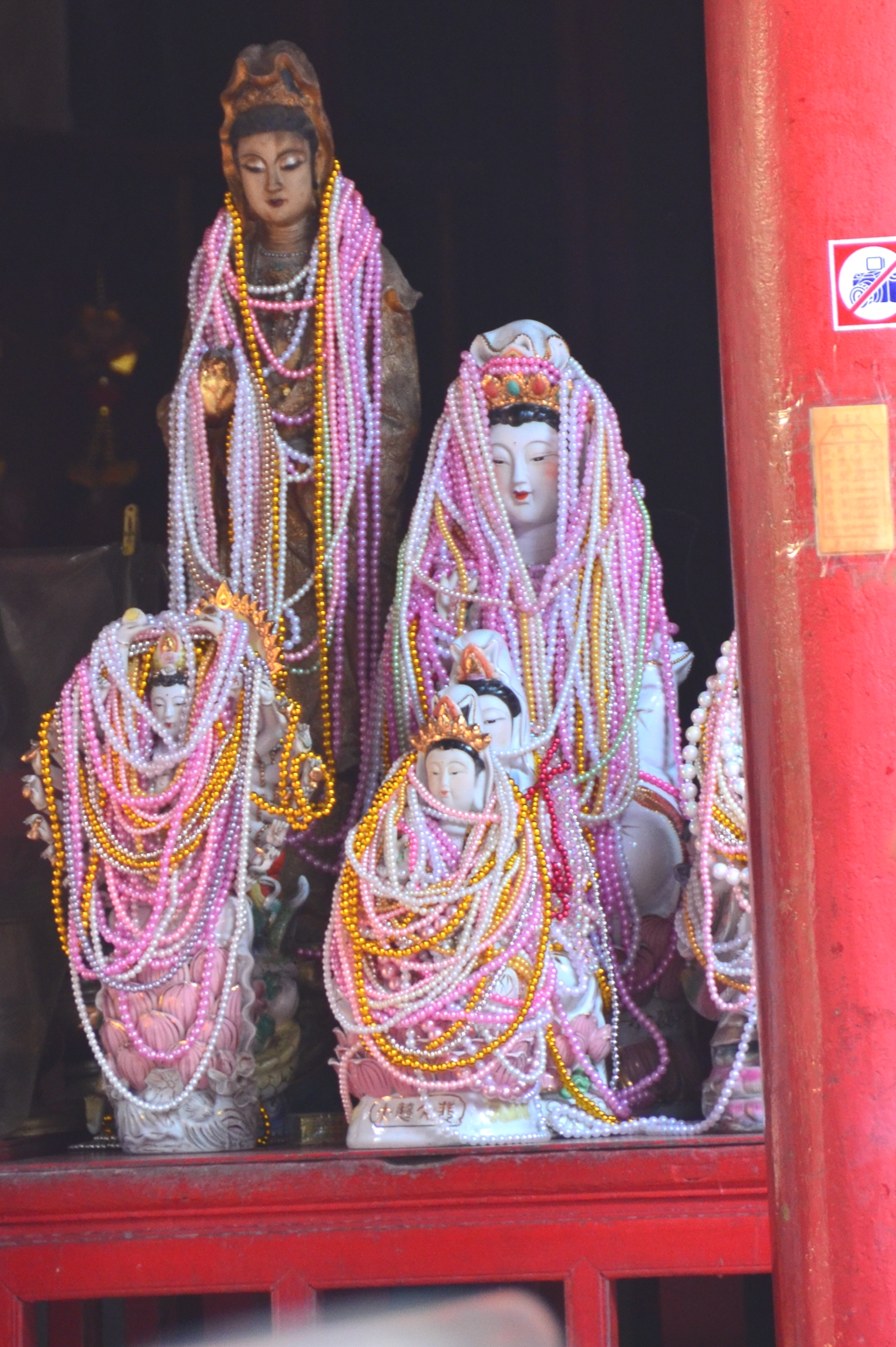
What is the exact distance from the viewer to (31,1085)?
154 inches

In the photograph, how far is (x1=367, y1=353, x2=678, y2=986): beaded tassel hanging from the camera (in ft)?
12.2

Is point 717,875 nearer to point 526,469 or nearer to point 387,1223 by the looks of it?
point 387,1223

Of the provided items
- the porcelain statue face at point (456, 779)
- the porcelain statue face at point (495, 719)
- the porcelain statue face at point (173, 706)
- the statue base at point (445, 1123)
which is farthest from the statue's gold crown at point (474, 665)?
the statue base at point (445, 1123)

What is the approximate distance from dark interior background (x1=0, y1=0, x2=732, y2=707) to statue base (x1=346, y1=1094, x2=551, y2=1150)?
74.8 inches

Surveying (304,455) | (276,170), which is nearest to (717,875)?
(304,455)

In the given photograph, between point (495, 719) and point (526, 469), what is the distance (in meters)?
0.56

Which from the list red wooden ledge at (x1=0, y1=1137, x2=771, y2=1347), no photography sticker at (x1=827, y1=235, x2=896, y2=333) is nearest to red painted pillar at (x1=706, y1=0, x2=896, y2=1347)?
no photography sticker at (x1=827, y1=235, x2=896, y2=333)

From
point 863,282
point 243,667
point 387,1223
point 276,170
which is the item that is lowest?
point 387,1223

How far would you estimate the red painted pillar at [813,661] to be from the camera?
2.38 meters

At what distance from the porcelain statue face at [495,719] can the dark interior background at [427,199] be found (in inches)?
61.9

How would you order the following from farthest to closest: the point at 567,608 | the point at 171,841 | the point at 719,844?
the point at 567,608
the point at 171,841
the point at 719,844

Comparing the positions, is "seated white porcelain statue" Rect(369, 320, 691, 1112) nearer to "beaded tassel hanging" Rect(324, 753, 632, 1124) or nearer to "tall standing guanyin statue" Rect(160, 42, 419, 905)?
"tall standing guanyin statue" Rect(160, 42, 419, 905)

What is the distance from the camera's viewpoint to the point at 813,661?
8.04 feet

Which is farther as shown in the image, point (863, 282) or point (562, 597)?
point (562, 597)
